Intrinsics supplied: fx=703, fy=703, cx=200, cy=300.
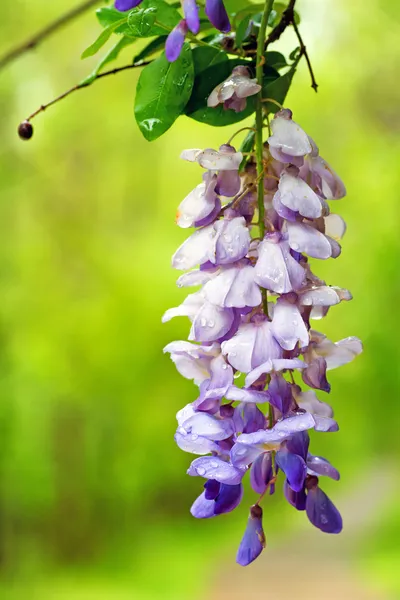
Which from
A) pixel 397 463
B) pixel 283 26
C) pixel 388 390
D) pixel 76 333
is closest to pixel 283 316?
pixel 283 26

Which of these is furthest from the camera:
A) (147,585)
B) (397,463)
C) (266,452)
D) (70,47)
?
(397,463)

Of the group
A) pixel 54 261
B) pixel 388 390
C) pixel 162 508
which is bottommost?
pixel 162 508

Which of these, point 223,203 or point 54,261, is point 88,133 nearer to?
point 54,261

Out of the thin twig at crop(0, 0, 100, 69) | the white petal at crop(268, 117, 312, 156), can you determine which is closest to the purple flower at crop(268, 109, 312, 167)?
the white petal at crop(268, 117, 312, 156)

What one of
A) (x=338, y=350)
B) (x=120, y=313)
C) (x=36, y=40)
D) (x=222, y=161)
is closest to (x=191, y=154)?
(x=222, y=161)

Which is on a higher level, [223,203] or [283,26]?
[283,26]

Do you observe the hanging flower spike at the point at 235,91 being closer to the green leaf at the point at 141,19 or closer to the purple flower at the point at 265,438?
the green leaf at the point at 141,19

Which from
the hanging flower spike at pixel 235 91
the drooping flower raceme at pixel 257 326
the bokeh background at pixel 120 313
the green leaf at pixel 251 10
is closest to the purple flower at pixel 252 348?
the drooping flower raceme at pixel 257 326
